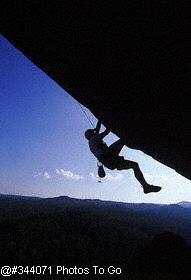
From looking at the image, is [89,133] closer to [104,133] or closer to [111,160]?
[104,133]

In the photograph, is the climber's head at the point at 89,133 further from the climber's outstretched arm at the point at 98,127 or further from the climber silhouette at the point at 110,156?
the climber's outstretched arm at the point at 98,127

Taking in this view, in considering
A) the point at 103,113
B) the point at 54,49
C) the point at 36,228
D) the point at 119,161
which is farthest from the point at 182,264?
the point at 36,228

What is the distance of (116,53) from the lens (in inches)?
229

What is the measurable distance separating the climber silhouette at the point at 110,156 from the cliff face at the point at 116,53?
77cm

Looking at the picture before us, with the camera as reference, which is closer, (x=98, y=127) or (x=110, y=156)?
(x=110, y=156)

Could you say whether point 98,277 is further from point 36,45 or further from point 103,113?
point 103,113

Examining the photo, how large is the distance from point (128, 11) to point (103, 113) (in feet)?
14.8

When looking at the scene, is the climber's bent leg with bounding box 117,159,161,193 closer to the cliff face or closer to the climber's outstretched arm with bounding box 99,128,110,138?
the climber's outstretched arm with bounding box 99,128,110,138

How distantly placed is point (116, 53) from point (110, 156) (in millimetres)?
3421

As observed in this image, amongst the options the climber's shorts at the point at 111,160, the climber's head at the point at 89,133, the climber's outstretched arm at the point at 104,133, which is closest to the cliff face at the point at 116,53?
the climber's outstretched arm at the point at 104,133

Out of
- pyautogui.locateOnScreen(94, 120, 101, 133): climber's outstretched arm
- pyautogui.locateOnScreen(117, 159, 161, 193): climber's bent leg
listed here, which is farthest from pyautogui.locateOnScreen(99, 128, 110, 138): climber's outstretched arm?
pyautogui.locateOnScreen(117, 159, 161, 193): climber's bent leg

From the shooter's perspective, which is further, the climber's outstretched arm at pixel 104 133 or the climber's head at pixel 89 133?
the climber's head at pixel 89 133

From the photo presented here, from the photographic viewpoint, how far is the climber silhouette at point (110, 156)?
8.30m

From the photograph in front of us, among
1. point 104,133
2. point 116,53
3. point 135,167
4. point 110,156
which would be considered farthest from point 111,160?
point 116,53
